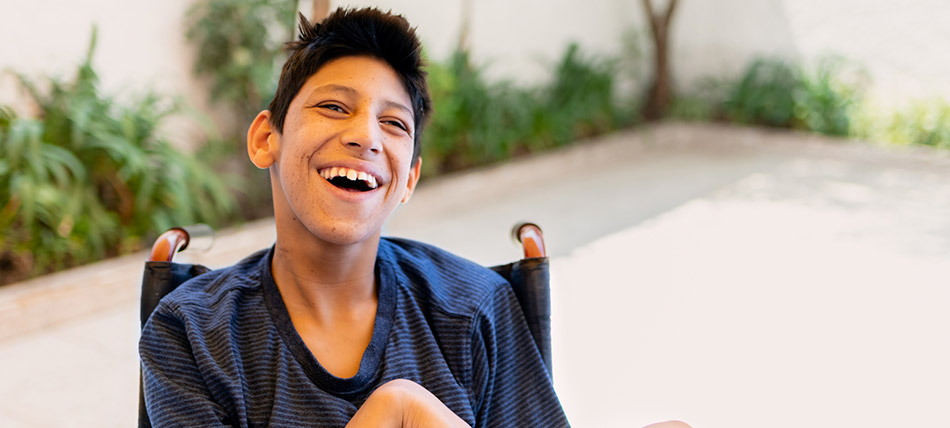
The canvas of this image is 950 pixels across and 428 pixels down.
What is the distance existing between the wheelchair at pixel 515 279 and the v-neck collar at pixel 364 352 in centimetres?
23

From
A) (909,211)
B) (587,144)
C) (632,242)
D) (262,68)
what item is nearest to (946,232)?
(909,211)

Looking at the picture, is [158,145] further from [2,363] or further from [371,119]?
[371,119]

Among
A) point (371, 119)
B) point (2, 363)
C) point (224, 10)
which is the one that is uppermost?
point (224, 10)

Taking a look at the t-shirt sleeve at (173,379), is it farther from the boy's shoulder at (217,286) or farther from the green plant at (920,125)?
the green plant at (920,125)

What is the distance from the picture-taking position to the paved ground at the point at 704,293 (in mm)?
2576

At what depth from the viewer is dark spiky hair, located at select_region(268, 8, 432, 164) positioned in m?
1.21

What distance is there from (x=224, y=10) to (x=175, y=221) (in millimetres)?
1131

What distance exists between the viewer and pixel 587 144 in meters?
6.14

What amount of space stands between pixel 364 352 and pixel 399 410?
155mm

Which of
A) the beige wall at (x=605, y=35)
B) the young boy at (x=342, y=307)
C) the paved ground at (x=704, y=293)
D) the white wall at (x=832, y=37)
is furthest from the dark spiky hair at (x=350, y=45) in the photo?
the white wall at (x=832, y=37)

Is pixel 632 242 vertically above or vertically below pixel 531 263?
below

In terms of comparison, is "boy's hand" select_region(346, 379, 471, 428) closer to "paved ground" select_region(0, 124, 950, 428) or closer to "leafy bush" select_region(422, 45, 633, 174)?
"paved ground" select_region(0, 124, 950, 428)

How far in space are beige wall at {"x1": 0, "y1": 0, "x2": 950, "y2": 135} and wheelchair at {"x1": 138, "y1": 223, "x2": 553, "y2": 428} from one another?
2.44 metres

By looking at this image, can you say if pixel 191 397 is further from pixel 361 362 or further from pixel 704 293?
pixel 704 293
